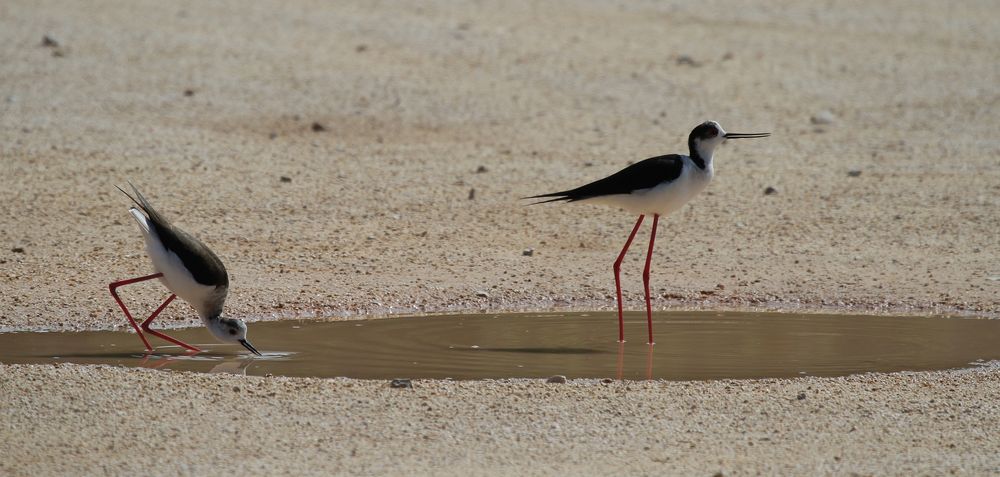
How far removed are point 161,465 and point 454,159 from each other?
6364 millimetres

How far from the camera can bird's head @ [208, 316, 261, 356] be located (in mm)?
6453

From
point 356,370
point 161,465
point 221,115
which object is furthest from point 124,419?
point 221,115

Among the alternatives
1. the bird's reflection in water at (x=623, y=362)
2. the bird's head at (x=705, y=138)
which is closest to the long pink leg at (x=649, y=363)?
the bird's reflection in water at (x=623, y=362)

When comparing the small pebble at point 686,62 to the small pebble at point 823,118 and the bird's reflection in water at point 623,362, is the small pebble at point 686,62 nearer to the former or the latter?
the small pebble at point 823,118

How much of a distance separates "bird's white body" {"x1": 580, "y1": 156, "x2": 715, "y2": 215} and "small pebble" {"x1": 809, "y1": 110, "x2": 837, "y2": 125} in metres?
5.37

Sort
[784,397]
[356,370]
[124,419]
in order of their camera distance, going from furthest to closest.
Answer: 1. [356,370]
2. [784,397]
3. [124,419]

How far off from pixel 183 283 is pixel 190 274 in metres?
0.07

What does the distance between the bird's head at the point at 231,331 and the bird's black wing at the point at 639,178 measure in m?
1.68

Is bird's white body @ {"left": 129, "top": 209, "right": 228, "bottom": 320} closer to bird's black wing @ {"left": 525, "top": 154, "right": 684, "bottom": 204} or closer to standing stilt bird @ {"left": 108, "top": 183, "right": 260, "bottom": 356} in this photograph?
standing stilt bird @ {"left": 108, "top": 183, "right": 260, "bottom": 356}

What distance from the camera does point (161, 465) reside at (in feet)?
15.7

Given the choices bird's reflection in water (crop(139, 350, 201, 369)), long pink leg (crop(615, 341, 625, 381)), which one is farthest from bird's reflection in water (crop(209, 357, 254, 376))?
long pink leg (crop(615, 341, 625, 381))

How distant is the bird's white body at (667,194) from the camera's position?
7.21 meters

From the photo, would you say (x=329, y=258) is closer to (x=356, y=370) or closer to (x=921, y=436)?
(x=356, y=370)

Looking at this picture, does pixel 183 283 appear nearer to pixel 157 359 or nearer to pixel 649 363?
pixel 157 359
